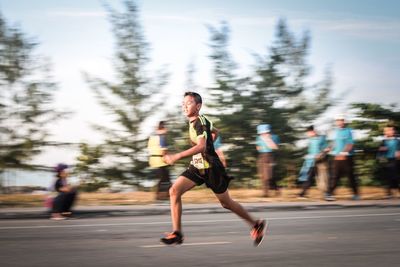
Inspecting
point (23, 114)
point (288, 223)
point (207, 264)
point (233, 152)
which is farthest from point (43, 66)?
point (207, 264)

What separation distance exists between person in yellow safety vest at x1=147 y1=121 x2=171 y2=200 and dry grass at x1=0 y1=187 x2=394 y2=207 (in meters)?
0.37

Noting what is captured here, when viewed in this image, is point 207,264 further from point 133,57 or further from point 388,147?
point 133,57

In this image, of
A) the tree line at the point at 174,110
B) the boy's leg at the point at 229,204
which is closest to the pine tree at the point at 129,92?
the tree line at the point at 174,110

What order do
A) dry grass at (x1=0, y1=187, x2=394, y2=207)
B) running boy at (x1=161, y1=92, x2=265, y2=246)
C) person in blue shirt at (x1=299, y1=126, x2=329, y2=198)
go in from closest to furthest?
running boy at (x1=161, y1=92, x2=265, y2=246) < dry grass at (x1=0, y1=187, x2=394, y2=207) < person in blue shirt at (x1=299, y1=126, x2=329, y2=198)

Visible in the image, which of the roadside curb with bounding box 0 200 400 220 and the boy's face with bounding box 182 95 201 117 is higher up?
the boy's face with bounding box 182 95 201 117

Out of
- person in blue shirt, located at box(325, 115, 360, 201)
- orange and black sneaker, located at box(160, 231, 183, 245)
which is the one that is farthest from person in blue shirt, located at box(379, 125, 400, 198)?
orange and black sneaker, located at box(160, 231, 183, 245)

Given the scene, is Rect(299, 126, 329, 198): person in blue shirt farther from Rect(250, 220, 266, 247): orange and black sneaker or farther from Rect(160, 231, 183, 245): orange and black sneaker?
Rect(160, 231, 183, 245): orange and black sneaker

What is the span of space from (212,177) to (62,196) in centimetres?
520

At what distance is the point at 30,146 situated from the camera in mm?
15555

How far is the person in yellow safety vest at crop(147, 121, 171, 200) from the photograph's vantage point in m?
13.9

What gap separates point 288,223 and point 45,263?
203 inches

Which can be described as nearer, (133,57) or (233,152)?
(133,57)

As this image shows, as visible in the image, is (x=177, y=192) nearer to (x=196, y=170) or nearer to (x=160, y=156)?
(x=196, y=170)

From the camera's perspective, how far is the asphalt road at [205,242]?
6387 millimetres
